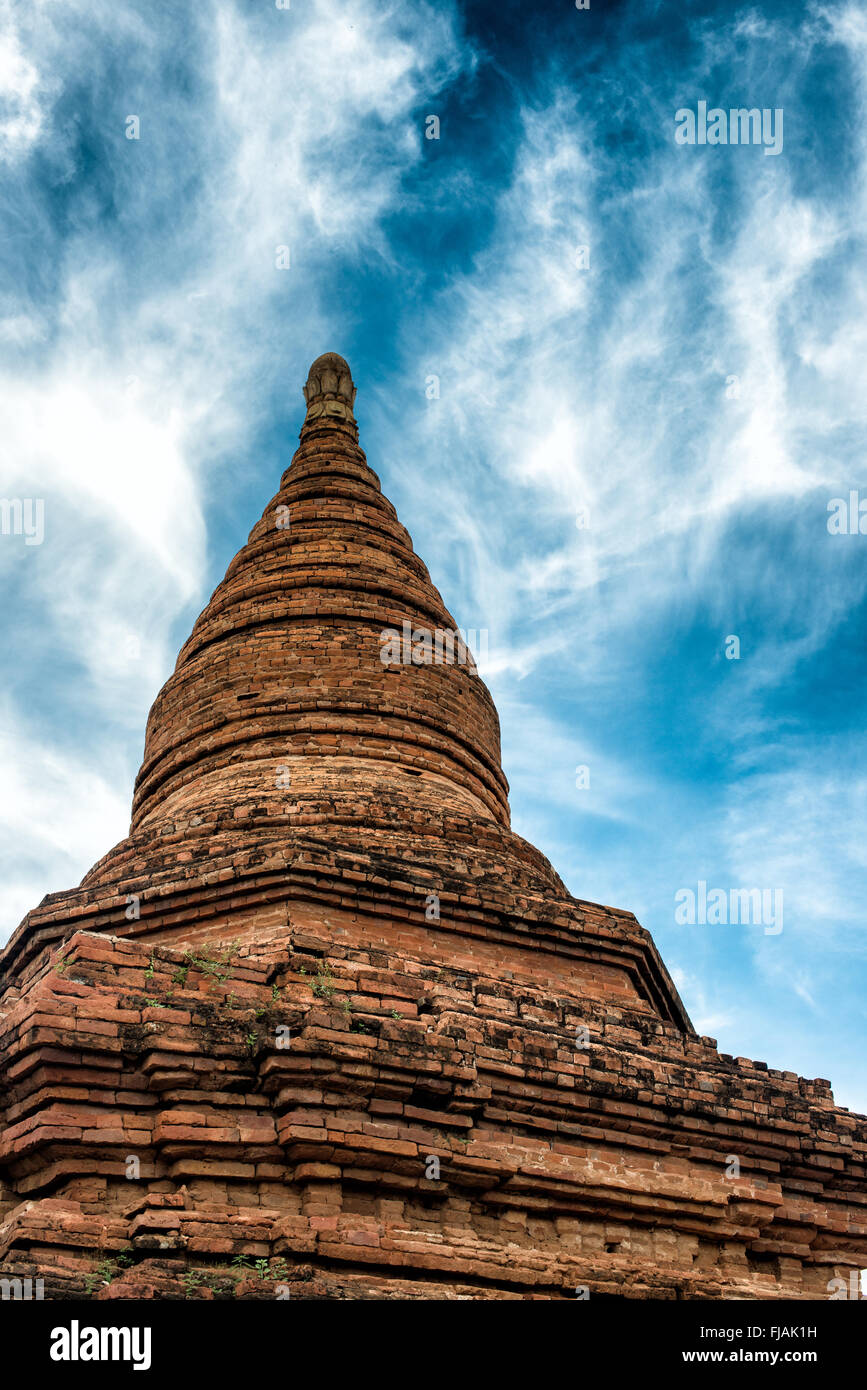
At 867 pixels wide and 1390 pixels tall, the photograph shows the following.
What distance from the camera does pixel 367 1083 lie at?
7562 mm

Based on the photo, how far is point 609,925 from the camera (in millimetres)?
11188

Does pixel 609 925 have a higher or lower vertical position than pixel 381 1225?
higher

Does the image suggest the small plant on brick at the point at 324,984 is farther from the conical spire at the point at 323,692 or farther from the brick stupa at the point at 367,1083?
the conical spire at the point at 323,692

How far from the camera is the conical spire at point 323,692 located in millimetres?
12312

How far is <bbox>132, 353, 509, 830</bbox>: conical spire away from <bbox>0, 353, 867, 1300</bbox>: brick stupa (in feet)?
0.29

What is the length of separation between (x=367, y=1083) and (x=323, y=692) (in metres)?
6.26

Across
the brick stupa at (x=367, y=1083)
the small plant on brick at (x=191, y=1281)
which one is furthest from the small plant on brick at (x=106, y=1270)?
the small plant on brick at (x=191, y=1281)

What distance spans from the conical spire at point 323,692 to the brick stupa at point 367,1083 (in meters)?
0.09

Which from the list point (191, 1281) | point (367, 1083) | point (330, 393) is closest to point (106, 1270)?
point (191, 1281)
